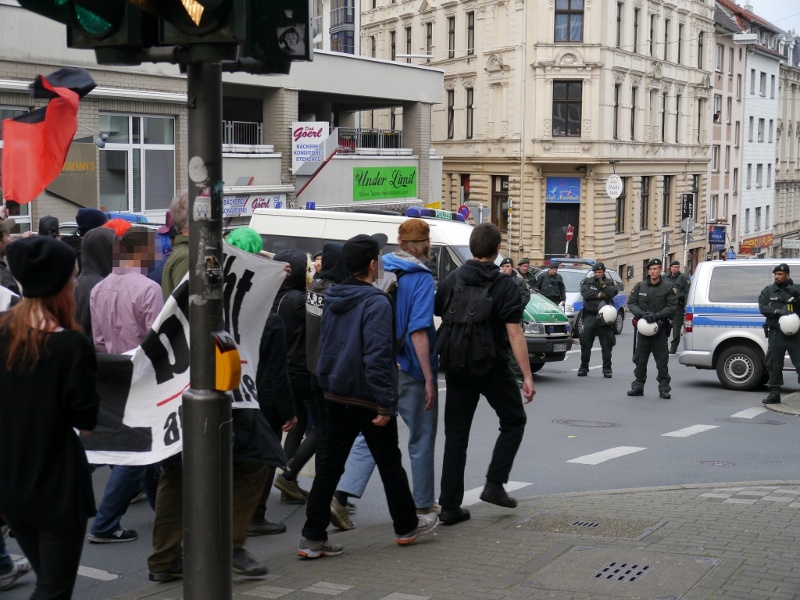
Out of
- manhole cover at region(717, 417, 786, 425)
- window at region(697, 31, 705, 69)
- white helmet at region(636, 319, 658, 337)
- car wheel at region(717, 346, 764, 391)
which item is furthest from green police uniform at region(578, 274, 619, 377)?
window at region(697, 31, 705, 69)

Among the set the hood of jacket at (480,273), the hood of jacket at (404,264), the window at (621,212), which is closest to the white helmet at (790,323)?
the hood of jacket at (480,273)

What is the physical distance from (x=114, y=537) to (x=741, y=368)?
40.4 feet

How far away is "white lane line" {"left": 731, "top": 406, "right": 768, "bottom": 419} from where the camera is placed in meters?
14.4

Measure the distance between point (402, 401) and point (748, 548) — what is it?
2211 millimetres

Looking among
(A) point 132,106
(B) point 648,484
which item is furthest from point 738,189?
(B) point 648,484

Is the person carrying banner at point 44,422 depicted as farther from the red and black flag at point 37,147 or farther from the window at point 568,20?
the window at point 568,20

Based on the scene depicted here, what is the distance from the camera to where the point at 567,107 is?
4859 centimetres

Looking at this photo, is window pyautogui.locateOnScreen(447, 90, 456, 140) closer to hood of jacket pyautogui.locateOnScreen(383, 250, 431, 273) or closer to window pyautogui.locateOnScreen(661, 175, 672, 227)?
window pyautogui.locateOnScreen(661, 175, 672, 227)

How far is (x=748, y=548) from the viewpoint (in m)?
6.35

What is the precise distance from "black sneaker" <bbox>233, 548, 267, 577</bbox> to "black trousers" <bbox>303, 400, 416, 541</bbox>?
0.50 meters

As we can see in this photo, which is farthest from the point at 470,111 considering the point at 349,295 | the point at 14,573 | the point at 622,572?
the point at 14,573

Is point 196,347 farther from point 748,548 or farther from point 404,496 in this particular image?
point 748,548

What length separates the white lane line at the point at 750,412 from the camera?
14367 mm

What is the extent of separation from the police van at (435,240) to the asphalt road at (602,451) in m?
0.68
